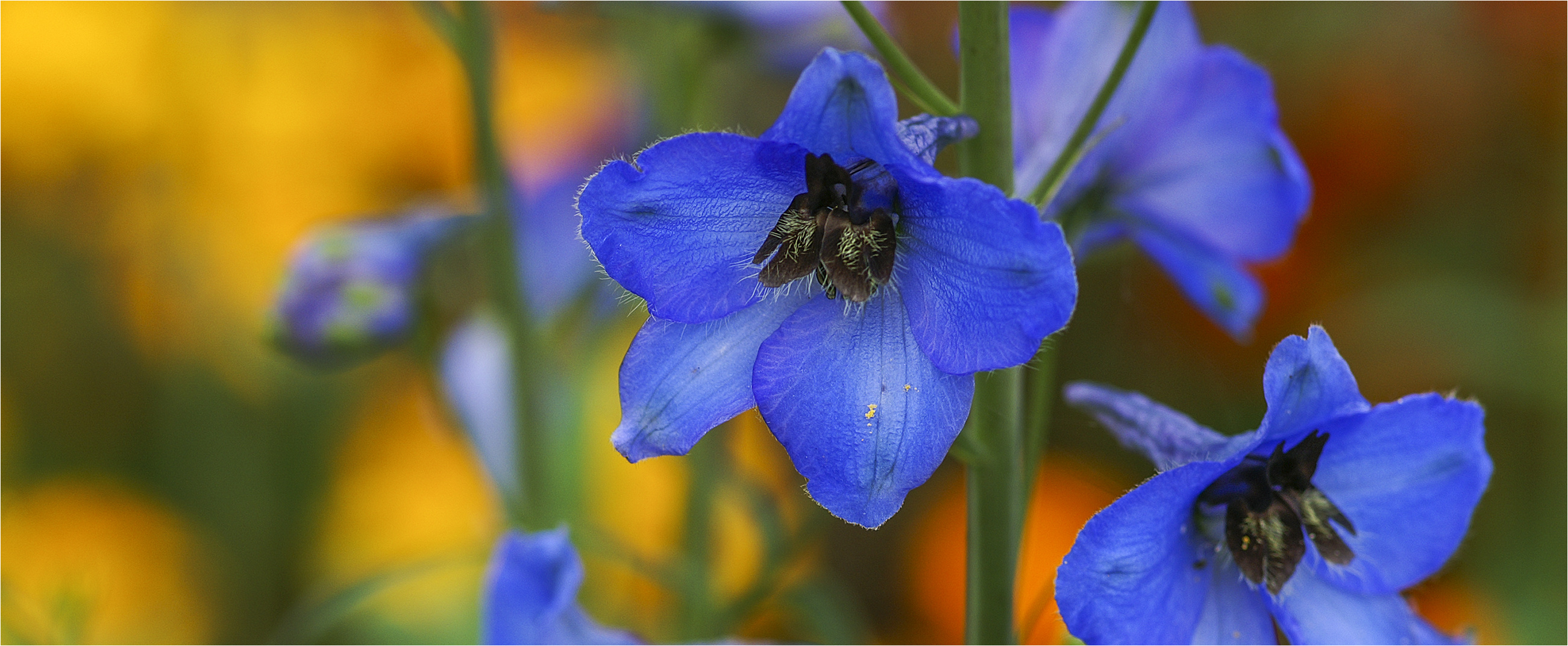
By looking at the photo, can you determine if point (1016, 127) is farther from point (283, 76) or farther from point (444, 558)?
point (283, 76)

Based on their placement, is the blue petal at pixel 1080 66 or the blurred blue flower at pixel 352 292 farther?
the blurred blue flower at pixel 352 292

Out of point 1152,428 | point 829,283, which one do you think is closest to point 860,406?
point 829,283

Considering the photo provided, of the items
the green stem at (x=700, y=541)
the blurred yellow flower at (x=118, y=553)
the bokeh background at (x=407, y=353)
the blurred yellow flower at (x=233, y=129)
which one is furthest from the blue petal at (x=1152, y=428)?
the blurred yellow flower at (x=118, y=553)

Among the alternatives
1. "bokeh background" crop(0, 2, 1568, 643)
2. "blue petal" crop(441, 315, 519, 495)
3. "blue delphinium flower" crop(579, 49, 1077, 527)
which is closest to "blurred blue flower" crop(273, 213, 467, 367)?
"blue petal" crop(441, 315, 519, 495)

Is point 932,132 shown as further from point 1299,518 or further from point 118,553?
point 118,553

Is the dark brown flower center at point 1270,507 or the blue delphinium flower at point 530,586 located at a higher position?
the dark brown flower center at point 1270,507

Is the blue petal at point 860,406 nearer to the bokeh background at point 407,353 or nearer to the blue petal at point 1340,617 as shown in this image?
the blue petal at point 1340,617
